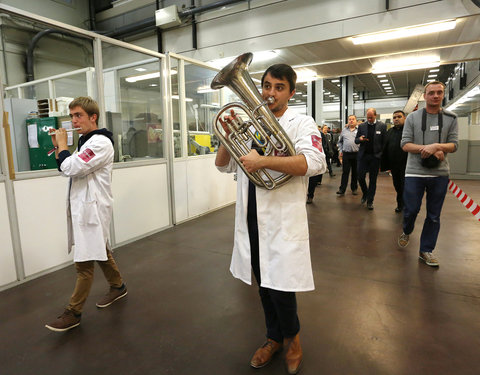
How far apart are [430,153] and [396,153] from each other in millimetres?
2300

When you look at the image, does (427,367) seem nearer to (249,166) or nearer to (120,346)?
(249,166)

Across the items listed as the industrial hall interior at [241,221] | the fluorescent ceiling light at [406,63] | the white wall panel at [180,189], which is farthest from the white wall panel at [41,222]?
the fluorescent ceiling light at [406,63]

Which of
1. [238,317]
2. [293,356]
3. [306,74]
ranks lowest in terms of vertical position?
[238,317]

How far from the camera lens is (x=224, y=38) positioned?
6621 millimetres

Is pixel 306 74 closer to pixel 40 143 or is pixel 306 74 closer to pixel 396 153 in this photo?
pixel 396 153

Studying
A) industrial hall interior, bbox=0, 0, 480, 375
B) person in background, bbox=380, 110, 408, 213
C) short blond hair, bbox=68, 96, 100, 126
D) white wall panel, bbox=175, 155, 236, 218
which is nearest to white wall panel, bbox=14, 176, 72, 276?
industrial hall interior, bbox=0, 0, 480, 375

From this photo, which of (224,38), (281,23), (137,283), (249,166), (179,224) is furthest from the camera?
(224,38)

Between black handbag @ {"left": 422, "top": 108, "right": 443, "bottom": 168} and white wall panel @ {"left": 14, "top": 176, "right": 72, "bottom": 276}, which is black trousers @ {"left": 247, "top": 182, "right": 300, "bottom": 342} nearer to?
black handbag @ {"left": 422, "top": 108, "right": 443, "bottom": 168}

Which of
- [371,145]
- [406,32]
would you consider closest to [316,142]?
[371,145]

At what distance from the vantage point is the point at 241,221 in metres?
1.58

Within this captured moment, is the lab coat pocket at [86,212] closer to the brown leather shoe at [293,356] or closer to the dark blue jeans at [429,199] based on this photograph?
the brown leather shoe at [293,356]

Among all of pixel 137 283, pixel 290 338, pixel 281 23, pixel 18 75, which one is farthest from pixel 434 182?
pixel 18 75

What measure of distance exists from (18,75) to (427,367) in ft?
32.3

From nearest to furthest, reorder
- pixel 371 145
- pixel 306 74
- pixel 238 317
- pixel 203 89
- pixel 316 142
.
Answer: pixel 316 142 < pixel 238 317 < pixel 371 145 < pixel 203 89 < pixel 306 74
